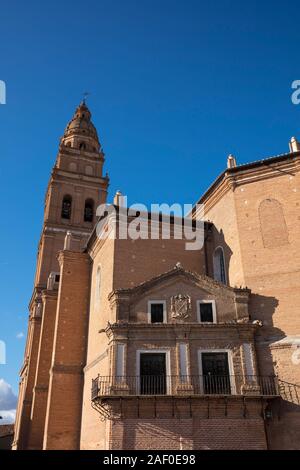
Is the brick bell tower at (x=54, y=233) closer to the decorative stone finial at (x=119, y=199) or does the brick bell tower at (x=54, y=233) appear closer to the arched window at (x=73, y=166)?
the arched window at (x=73, y=166)

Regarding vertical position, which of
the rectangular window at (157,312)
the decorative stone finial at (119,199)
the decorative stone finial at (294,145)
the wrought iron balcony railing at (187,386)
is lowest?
the wrought iron balcony railing at (187,386)

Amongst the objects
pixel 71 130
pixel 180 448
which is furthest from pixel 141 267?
pixel 71 130

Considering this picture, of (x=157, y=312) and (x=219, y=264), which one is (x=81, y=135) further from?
(x=157, y=312)

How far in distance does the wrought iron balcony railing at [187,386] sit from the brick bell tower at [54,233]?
42.2 feet

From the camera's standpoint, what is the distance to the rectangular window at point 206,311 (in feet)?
60.5

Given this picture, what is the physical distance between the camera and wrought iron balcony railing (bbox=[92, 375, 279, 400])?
54.5ft

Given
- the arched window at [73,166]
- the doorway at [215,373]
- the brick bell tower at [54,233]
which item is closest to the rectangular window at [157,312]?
the doorway at [215,373]

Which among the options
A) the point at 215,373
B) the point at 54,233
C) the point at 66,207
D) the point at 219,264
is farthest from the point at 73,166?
the point at 215,373

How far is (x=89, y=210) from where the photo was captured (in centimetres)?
4244

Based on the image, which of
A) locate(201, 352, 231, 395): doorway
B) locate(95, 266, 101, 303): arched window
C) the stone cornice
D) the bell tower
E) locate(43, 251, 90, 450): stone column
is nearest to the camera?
locate(201, 352, 231, 395): doorway

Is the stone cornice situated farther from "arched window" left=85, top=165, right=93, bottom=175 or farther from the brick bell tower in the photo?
"arched window" left=85, top=165, right=93, bottom=175

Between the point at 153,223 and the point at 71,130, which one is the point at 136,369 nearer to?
the point at 153,223

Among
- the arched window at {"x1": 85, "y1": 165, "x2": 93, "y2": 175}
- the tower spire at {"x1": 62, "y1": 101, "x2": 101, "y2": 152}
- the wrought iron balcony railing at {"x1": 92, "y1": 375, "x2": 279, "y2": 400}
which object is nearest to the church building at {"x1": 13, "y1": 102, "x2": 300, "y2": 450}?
the wrought iron balcony railing at {"x1": 92, "y1": 375, "x2": 279, "y2": 400}

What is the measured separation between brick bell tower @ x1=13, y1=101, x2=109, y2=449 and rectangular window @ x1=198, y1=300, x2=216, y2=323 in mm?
14077
